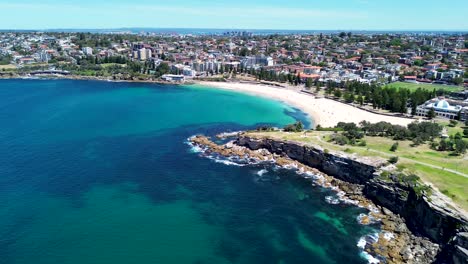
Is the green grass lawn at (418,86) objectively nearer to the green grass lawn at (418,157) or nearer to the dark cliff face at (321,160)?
the green grass lawn at (418,157)

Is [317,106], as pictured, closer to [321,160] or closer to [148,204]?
[321,160]

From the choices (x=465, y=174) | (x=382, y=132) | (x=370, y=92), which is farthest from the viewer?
(x=370, y=92)

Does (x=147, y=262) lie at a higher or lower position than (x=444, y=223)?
lower

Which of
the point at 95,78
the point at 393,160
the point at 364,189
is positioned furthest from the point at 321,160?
the point at 95,78

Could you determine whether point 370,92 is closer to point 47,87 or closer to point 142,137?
point 142,137

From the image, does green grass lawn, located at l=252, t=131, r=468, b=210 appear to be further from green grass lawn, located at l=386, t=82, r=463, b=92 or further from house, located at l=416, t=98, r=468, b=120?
green grass lawn, located at l=386, t=82, r=463, b=92

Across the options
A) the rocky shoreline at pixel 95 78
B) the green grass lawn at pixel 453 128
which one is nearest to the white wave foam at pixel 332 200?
the green grass lawn at pixel 453 128

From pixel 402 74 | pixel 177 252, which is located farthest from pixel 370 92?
pixel 177 252
